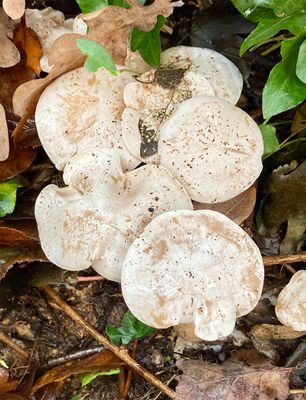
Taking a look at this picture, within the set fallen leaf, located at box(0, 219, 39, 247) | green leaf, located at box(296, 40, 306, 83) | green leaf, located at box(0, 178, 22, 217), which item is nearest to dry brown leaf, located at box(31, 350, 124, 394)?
fallen leaf, located at box(0, 219, 39, 247)

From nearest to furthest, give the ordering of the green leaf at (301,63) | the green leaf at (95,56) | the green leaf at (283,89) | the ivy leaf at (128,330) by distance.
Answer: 1. the green leaf at (95,56)
2. the green leaf at (301,63)
3. the green leaf at (283,89)
4. the ivy leaf at (128,330)

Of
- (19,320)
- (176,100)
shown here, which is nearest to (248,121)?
(176,100)

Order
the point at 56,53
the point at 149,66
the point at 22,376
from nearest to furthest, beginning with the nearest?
1. the point at 56,53
2. the point at 149,66
3. the point at 22,376

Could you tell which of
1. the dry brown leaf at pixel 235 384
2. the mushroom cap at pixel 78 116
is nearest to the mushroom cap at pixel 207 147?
the mushroom cap at pixel 78 116

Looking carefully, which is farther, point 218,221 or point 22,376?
point 22,376

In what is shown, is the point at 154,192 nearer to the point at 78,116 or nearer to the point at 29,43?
the point at 78,116

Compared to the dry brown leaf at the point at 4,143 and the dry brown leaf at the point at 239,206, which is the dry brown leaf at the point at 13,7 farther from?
the dry brown leaf at the point at 239,206

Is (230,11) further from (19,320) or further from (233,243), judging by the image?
(19,320)

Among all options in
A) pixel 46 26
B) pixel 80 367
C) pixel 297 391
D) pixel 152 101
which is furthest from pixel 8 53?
pixel 297 391
